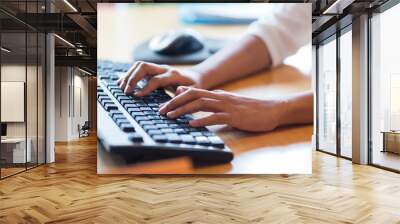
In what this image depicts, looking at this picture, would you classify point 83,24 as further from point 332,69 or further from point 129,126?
point 332,69

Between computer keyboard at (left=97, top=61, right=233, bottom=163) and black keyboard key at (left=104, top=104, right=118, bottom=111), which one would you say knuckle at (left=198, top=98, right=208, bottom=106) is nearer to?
computer keyboard at (left=97, top=61, right=233, bottom=163)

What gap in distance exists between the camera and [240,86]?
6254mm

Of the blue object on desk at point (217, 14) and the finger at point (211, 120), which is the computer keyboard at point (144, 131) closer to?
the finger at point (211, 120)

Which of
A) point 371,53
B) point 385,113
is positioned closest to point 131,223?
point 385,113

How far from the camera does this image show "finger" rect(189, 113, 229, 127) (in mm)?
6043

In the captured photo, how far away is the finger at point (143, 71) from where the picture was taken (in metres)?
6.16

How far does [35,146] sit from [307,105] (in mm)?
5365

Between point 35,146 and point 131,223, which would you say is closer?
point 131,223

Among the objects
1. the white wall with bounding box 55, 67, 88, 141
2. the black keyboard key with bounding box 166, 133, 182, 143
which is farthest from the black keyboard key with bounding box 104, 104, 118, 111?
the white wall with bounding box 55, 67, 88, 141

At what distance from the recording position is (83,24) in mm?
8586

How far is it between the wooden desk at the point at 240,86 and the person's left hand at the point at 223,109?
0.12 m

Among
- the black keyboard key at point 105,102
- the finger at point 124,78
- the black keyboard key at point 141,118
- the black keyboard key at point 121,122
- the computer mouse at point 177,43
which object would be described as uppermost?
the computer mouse at point 177,43

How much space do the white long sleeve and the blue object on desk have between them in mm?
219

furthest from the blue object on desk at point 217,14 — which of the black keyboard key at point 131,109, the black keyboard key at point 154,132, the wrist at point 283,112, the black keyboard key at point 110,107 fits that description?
the black keyboard key at point 154,132
